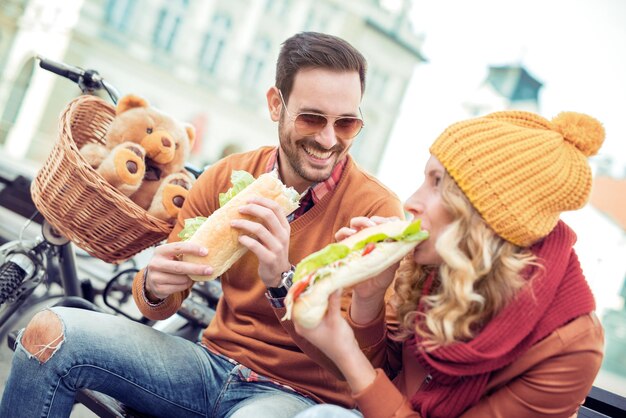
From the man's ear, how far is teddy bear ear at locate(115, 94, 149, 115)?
733 millimetres

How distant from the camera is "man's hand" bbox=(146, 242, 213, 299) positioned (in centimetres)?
182

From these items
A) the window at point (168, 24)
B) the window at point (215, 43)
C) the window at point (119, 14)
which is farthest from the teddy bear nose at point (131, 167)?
the window at point (215, 43)

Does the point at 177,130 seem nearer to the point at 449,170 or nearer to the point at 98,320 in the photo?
the point at 98,320

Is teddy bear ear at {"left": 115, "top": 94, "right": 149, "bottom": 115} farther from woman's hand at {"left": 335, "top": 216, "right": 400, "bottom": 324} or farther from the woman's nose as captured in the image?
the woman's nose

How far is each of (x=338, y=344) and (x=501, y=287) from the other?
468mm

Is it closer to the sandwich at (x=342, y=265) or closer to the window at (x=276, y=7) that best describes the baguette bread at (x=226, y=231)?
the sandwich at (x=342, y=265)

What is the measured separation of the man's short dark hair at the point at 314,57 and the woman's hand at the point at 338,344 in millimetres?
1048

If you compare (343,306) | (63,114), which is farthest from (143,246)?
→ (343,306)

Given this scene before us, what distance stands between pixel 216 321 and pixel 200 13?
2806 cm

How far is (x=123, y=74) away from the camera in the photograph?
27.0m

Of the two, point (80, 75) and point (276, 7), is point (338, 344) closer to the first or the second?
point (80, 75)

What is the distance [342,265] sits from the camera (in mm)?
1607

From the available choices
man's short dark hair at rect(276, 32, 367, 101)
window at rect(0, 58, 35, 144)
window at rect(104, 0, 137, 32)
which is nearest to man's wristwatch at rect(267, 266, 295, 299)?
man's short dark hair at rect(276, 32, 367, 101)

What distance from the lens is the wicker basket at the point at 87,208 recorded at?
2279 mm
